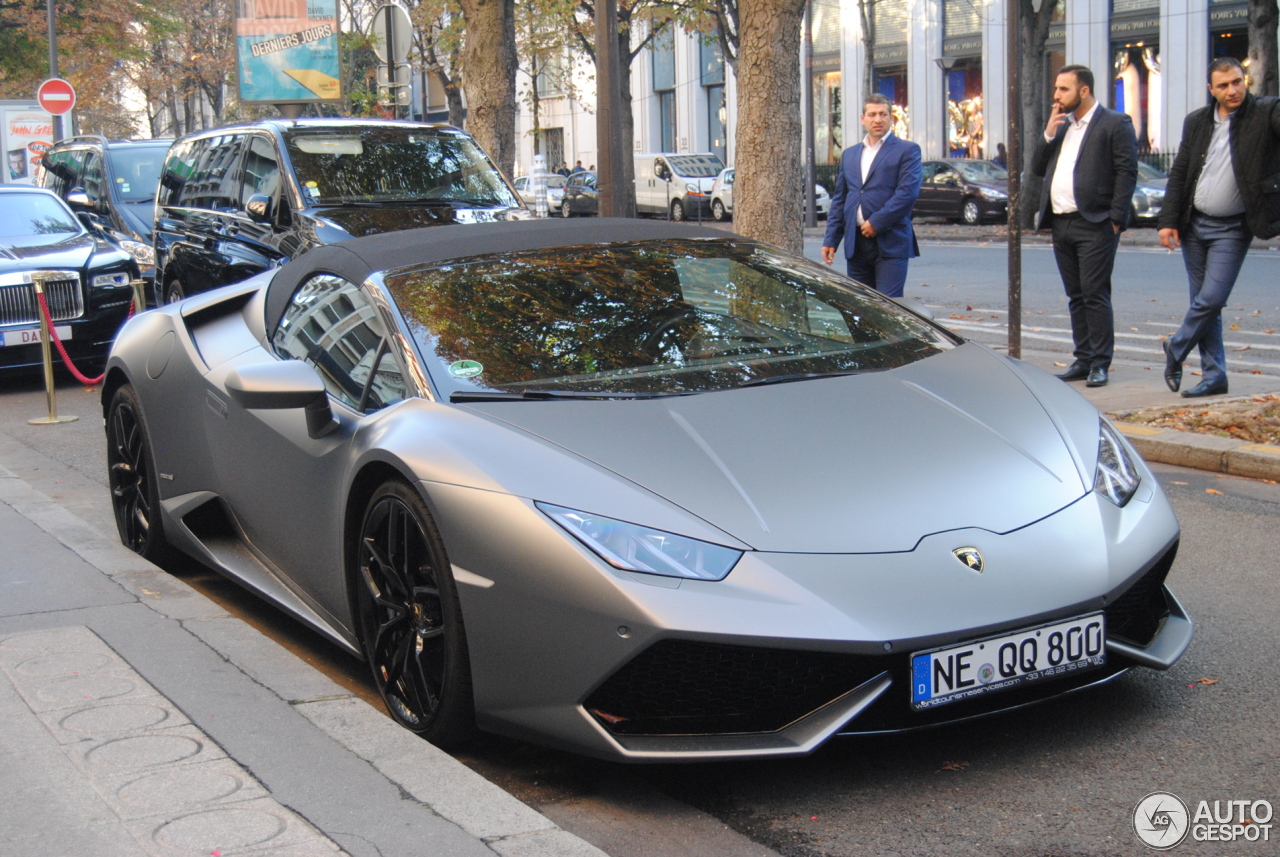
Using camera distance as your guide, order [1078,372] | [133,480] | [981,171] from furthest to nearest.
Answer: [981,171]
[1078,372]
[133,480]

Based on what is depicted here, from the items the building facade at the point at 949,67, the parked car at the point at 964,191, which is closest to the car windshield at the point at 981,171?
the parked car at the point at 964,191

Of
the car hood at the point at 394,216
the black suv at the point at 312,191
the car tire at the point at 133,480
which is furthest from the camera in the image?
the black suv at the point at 312,191

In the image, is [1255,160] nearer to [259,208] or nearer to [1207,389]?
[1207,389]

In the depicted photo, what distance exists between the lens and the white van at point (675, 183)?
3881 centimetres

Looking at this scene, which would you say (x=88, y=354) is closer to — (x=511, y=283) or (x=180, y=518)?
(x=180, y=518)

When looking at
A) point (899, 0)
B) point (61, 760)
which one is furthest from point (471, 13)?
point (899, 0)

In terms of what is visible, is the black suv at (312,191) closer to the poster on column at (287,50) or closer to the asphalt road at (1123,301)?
the asphalt road at (1123,301)

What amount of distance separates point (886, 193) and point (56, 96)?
64.2 feet

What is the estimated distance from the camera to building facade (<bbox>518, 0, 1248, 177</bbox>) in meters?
36.1

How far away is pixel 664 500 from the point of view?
10.6 ft

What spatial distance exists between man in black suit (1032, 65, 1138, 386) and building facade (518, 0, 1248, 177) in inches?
782

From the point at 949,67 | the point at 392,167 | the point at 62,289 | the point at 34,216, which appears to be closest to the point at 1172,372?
the point at 392,167

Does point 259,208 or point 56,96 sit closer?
point 259,208

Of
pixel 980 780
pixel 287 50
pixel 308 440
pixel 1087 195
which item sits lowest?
pixel 980 780
